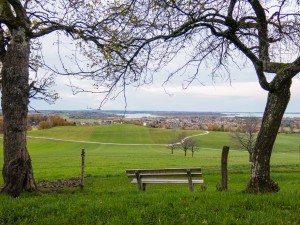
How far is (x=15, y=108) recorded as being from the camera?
368 inches

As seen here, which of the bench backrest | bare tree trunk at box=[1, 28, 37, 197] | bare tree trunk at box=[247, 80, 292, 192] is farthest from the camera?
the bench backrest

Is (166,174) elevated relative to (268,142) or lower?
lower

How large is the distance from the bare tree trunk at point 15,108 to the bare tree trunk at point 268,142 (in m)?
6.37

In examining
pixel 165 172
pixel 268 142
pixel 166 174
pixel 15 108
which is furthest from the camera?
pixel 166 174

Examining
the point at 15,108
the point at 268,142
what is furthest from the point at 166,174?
the point at 15,108

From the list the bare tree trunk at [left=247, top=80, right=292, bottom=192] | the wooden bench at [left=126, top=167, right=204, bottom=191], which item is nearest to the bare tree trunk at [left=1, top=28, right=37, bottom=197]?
the wooden bench at [left=126, top=167, right=204, bottom=191]

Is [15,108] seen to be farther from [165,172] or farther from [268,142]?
[268,142]

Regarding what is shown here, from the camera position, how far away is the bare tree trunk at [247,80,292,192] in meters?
8.58

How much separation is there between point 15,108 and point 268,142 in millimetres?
7000

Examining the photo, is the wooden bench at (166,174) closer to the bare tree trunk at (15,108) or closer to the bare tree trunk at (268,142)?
the bare tree trunk at (268,142)

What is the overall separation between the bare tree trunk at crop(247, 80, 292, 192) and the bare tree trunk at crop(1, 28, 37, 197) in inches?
251

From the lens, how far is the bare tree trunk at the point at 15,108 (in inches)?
365

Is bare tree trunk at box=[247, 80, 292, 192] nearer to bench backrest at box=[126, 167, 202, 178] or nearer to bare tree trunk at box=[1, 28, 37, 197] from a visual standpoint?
bench backrest at box=[126, 167, 202, 178]

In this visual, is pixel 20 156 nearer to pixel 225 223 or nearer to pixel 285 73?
pixel 225 223
